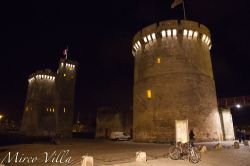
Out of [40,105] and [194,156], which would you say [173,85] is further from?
[40,105]

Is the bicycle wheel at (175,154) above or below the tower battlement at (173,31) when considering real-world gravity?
below

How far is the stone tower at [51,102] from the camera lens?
4641cm

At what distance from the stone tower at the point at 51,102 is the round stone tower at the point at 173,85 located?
27.7 meters

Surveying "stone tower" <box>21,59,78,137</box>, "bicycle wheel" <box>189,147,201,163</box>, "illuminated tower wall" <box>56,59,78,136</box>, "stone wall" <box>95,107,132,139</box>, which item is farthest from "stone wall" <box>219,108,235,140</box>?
"illuminated tower wall" <box>56,59,78,136</box>

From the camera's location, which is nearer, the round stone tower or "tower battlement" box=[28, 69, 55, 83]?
the round stone tower

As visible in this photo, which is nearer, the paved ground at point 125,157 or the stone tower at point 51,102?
the paved ground at point 125,157

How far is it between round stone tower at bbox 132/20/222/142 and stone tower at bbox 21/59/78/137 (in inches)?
1092

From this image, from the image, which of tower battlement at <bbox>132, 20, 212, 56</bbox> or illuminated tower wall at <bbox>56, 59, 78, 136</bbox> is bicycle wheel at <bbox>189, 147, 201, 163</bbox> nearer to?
tower battlement at <bbox>132, 20, 212, 56</bbox>

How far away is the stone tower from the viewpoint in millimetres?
46406

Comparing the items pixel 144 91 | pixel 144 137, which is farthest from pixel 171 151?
pixel 144 91

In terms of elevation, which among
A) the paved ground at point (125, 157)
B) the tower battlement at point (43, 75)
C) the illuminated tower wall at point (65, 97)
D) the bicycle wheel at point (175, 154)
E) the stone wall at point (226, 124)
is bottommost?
the paved ground at point (125, 157)

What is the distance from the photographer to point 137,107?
22.9m

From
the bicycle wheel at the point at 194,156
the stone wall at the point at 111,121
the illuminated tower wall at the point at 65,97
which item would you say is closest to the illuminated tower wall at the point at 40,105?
the illuminated tower wall at the point at 65,97

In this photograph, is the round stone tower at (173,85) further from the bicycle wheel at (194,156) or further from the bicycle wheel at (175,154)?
the bicycle wheel at (194,156)
